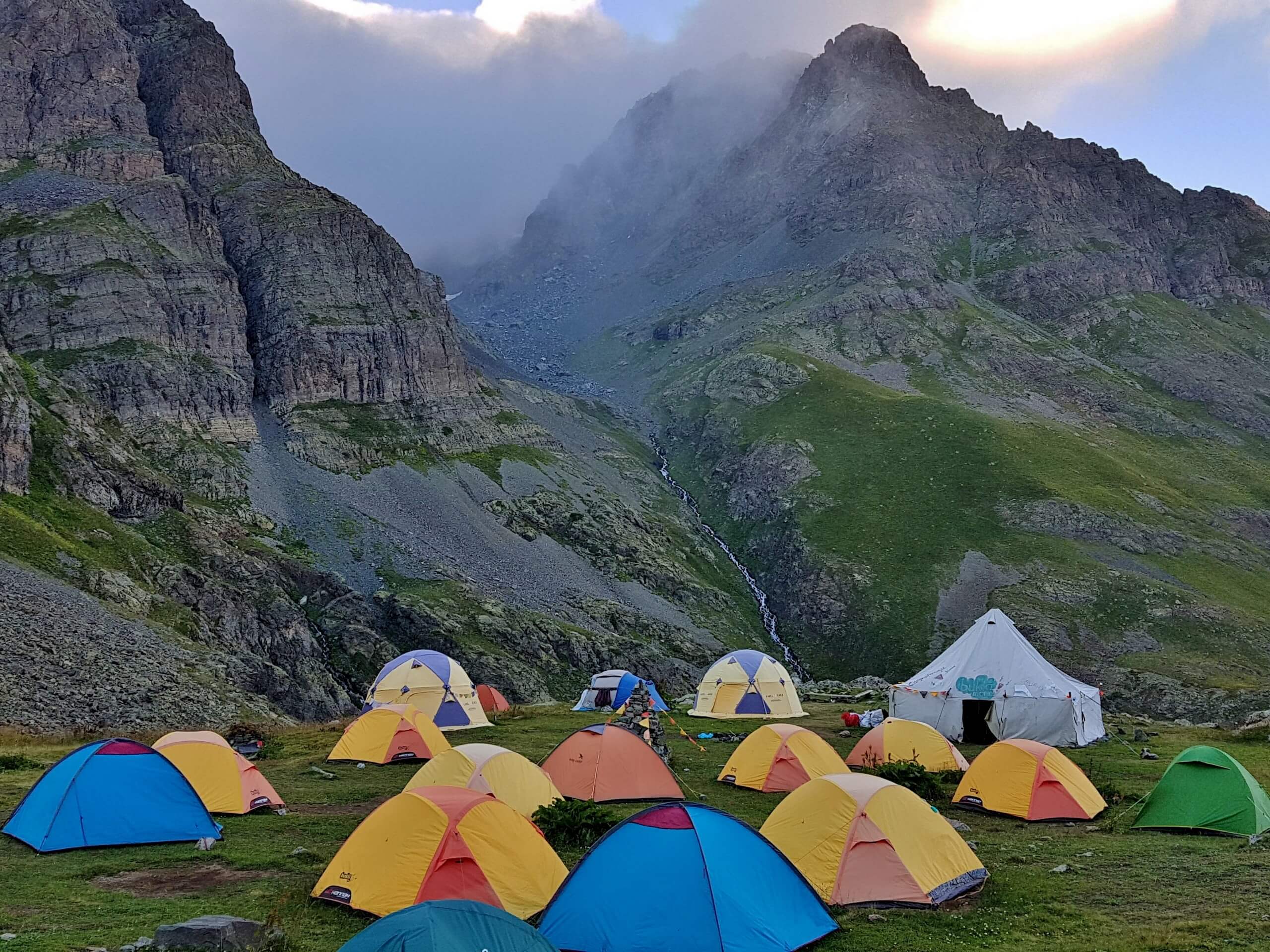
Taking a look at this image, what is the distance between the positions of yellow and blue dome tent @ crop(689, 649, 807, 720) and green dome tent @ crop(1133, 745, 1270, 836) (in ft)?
91.3

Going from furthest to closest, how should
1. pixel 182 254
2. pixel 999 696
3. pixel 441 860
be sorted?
pixel 182 254
pixel 999 696
pixel 441 860

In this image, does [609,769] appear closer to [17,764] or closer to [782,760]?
[782,760]

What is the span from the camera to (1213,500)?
426ft

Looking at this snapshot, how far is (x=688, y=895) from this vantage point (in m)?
14.4

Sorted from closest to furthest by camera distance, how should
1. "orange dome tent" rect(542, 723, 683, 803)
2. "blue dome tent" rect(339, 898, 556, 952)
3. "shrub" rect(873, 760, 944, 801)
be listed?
"blue dome tent" rect(339, 898, 556, 952) → "shrub" rect(873, 760, 944, 801) → "orange dome tent" rect(542, 723, 683, 803)

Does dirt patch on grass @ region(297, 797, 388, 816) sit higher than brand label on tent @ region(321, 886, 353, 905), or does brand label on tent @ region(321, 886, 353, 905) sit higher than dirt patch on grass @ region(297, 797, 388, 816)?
brand label on tent @ region(321, 886, 353, 905)

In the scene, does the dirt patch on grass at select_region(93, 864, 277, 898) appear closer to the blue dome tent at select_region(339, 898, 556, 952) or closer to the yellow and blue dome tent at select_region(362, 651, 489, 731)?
the blue dome tent at select_region(339, 898, 556, 952)

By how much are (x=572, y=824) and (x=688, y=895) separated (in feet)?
21.9

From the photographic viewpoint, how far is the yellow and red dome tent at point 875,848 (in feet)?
55.7

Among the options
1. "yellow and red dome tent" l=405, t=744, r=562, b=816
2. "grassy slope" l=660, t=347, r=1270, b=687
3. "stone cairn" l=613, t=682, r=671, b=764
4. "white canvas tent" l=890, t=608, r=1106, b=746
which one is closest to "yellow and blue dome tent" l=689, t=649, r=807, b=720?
"white canvas tent" l=890, t=608, r=1106, b=746

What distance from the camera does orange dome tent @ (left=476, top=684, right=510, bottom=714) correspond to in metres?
53.7

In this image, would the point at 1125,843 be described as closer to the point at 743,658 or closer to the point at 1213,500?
the point at 743,658

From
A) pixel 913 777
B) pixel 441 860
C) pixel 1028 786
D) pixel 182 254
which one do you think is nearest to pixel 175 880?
pixel 441 860

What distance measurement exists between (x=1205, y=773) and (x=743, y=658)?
31664 millimetres
